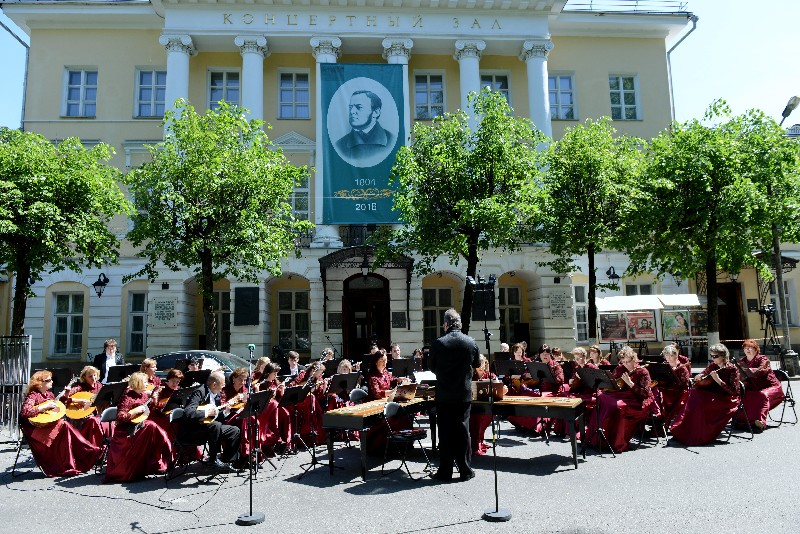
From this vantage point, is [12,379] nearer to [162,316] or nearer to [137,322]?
[162,316]

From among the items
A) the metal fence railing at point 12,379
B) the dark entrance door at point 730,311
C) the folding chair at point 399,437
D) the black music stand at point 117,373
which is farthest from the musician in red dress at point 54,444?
the dark entrance door at point 730,311

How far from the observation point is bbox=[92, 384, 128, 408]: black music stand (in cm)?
888

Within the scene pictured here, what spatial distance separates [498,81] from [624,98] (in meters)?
5.96

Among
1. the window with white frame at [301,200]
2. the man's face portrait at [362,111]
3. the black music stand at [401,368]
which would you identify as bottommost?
the black music stand at [401,368]

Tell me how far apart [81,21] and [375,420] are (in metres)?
25.4

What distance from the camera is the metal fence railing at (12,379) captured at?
11.5 m

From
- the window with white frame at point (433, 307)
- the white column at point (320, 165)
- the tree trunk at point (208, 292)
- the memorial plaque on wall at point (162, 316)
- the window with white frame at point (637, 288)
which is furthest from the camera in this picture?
the window with white frame at point (637, 288)

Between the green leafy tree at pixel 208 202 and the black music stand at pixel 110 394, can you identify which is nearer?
the black music stand at pixel 110 394

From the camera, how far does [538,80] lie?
85.4ft

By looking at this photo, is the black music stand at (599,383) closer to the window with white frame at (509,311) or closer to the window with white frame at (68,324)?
the window with white frame at (509,311)

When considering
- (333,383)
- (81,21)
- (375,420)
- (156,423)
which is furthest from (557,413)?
(81,21)

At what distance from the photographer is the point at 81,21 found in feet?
86.0

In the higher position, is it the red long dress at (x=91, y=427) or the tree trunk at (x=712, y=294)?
the tree trunk at (x=712, y=294)

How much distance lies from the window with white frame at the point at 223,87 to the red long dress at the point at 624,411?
71.2ft
